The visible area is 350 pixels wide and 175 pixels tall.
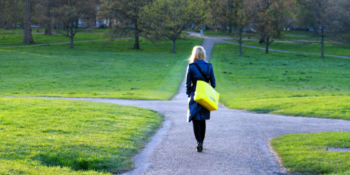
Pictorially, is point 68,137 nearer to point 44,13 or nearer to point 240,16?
point 240,16

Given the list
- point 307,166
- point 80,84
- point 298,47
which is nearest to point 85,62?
point 80,84

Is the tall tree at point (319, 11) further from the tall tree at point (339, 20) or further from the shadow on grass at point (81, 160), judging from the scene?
the shadow on grass at point (81, 160)

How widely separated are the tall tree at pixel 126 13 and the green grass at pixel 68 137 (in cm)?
4054

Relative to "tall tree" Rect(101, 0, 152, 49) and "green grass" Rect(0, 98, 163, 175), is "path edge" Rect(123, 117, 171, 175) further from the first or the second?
"tall tree" Rect(101, 0, 152, 49)

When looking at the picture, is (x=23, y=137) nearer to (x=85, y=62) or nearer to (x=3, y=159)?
(x=3, y=159)

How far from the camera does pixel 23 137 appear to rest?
6684 mm

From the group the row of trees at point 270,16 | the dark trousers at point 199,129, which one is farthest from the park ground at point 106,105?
the row of trees at point 270,16

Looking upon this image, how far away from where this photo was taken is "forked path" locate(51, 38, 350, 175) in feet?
18.5

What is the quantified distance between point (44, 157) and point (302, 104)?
35.2ft

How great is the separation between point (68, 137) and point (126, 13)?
151ft

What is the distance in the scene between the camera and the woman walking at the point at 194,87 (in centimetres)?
658

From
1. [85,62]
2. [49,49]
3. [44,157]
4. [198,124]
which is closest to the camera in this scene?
[44,157]

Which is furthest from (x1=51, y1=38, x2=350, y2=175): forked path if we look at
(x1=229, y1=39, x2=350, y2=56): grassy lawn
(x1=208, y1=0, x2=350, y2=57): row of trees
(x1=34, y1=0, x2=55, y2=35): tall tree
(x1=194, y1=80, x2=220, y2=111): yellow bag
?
(x1=229, y1=39, x2=350, y2=56): grassy lawn

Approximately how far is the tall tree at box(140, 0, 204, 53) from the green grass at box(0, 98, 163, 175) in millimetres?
38028
